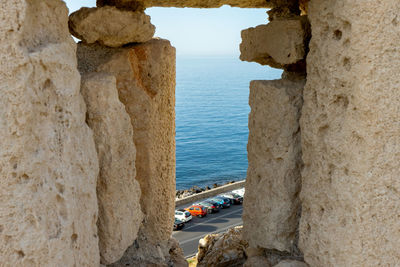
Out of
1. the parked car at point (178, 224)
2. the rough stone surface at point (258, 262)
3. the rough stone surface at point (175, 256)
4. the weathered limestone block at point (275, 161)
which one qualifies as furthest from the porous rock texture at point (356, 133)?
the parked car at point (178, 224)

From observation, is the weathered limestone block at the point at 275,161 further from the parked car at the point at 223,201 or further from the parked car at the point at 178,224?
the parked car at the point at 223,201

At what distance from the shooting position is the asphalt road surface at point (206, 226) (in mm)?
14891

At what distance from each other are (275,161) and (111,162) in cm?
118

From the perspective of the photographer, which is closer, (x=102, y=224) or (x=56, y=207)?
(x=56, y=207)

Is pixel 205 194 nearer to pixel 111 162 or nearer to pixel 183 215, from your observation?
pixel 183 215

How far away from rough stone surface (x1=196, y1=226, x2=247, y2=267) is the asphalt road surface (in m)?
8.85

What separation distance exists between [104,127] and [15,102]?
2.82ft

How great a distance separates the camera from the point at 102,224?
312 cm

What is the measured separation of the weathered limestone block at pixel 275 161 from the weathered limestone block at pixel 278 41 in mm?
199

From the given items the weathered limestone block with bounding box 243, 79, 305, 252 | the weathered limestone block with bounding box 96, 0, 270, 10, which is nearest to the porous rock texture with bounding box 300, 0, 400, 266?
the weathered limestone block with bounding box 243, 79, 305, 252

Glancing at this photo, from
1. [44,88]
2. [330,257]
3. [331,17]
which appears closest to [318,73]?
[331,17]

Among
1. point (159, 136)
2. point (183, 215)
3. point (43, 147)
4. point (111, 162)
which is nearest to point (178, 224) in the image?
point (183, 215)

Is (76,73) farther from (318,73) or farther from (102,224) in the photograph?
(318,73)

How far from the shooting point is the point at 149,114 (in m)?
3.83
